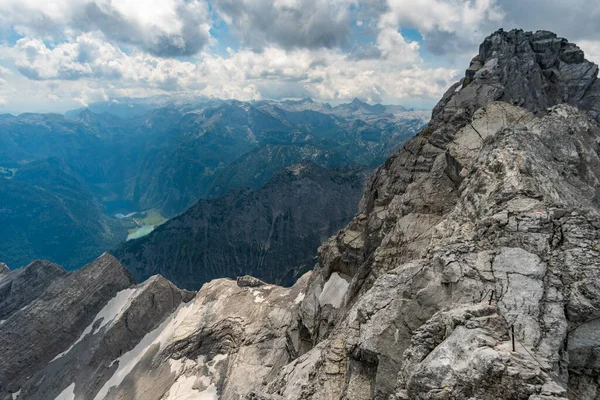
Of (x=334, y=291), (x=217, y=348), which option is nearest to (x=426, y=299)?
(x=334, y=291)

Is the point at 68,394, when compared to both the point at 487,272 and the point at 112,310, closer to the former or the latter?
the point at 112,310

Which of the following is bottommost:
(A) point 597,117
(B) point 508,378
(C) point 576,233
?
(B) point 508,378

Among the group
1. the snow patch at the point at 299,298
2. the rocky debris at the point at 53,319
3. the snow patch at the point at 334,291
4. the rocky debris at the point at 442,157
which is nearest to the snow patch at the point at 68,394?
the rocky debris at the point at 53,319

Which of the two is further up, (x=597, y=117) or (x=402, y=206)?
(x=597, y=117)

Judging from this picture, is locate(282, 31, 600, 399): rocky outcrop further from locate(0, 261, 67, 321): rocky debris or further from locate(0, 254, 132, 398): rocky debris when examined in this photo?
locate(0, 261, 67, 321): rocky debris

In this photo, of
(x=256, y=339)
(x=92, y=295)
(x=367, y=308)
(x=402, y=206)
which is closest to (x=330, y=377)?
(x=367, y=308)

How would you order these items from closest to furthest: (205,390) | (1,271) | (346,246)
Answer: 1. (346,246)
2. (205,390)
3. (1,271)

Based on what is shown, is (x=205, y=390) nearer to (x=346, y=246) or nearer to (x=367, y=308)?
(x=346, y=246)
